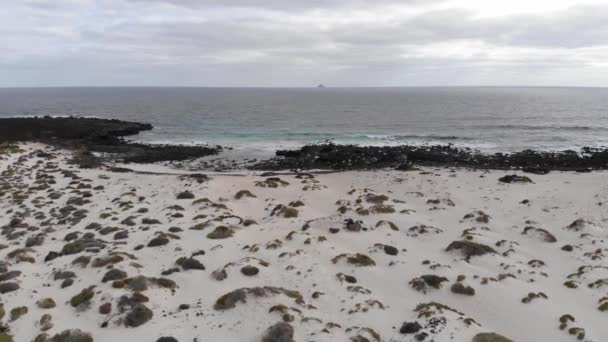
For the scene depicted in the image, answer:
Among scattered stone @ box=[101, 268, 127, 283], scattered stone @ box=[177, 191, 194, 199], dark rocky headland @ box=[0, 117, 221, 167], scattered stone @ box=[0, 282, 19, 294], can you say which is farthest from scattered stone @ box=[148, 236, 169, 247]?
dark rocky headland @ box=[0, 117, 221, 167]

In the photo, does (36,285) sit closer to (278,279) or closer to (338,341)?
(278,279)

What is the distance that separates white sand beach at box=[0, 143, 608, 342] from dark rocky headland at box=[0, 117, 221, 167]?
55.6ft

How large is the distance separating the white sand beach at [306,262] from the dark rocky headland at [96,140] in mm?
16932

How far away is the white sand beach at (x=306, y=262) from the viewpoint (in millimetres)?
11453

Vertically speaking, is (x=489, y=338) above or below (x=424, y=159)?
below

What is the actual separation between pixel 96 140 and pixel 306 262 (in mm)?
51286

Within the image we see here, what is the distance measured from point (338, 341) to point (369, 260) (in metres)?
5.71

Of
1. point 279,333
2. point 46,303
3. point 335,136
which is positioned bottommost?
point 46,303

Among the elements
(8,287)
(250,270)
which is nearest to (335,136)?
(250,270)

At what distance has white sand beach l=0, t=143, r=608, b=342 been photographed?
1145 cm

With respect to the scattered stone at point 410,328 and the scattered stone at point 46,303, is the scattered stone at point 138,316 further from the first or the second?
the scattered stone at point 410,328

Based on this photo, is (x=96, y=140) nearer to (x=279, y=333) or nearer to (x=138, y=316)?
(x=138, y=316)

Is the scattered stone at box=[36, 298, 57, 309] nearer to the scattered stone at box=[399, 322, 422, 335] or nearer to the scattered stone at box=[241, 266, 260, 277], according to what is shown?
the scattered stone at box=[241, 266, 260, 277]

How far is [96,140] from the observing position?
5697 cm
